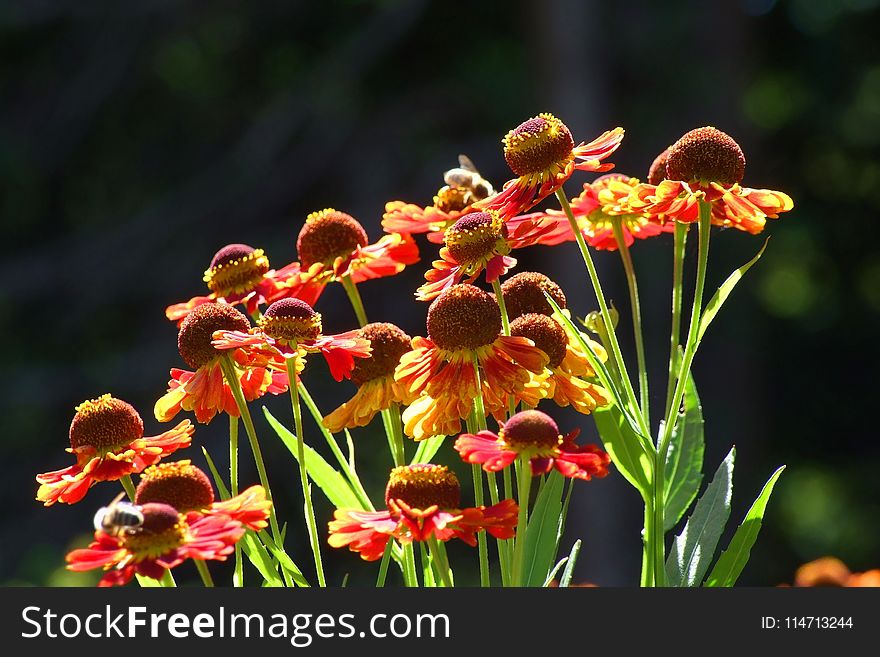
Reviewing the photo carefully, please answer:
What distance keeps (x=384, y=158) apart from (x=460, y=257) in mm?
4362

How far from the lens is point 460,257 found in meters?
0.83

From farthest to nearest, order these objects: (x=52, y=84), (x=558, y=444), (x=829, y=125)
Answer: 1. (x=829, y=125)
2. (x=52, y=84)
3. (x=558, y=444)

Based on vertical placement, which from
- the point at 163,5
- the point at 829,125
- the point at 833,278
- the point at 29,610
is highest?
the point at 163,5

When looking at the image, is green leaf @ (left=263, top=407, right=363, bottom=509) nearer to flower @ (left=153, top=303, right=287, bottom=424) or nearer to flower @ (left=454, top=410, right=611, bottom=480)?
flower @ (left=153, top=303, right=287, bottom=424)

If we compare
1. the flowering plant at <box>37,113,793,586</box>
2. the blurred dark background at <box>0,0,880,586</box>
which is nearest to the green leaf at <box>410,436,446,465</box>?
the flowering plant at <box>37,113,793,586</box>

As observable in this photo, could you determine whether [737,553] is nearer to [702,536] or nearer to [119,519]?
[702,536]

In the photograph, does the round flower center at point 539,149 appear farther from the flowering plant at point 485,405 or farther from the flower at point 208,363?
the flower at point 208,363

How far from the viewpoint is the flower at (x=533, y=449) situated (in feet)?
2.28

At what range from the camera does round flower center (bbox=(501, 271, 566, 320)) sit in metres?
0.89

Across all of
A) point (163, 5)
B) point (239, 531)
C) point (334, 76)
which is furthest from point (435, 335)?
point (163, 5)

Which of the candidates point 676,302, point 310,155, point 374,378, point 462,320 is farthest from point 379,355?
point 310,155

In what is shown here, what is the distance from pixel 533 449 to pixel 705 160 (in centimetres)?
25

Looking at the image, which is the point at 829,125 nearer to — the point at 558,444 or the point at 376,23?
the point at 376,23

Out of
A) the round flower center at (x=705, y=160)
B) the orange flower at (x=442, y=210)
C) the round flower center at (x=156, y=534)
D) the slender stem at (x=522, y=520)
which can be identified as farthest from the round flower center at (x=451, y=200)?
the round flower center at (x=156, y=534)
